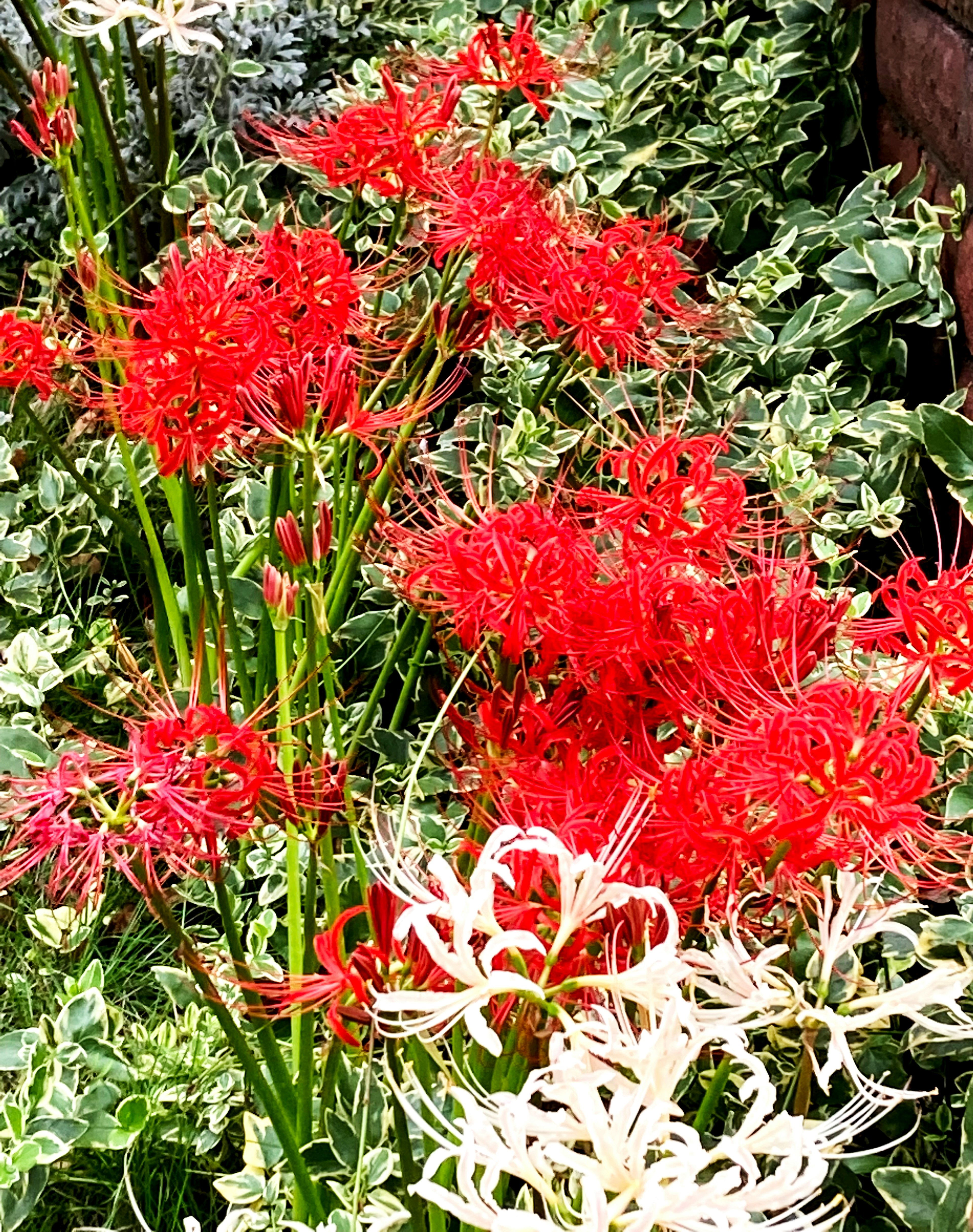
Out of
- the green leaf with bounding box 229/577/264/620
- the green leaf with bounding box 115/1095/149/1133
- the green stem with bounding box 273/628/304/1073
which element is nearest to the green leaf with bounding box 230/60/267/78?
the green leaf with bounding box 229/577/264/620

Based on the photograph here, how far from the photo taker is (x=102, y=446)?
4.67 ft

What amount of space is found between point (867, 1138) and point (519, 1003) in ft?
1.35

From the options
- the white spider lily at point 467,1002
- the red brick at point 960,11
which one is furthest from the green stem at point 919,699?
the red brick at point 960,11

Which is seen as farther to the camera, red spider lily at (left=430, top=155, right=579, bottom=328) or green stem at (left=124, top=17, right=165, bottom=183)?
green stem at (left=124, top=17, right=165, bottom=183)

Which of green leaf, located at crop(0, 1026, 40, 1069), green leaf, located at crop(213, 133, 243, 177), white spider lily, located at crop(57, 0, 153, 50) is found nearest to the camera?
green leaf, located at crop(0, 1026, 40, 1069)

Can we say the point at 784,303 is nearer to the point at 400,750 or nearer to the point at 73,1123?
the point at 400,750

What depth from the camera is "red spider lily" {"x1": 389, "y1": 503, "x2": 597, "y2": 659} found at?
2.08ft

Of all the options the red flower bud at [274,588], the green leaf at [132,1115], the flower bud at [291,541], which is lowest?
the green leaf at [132,1115]

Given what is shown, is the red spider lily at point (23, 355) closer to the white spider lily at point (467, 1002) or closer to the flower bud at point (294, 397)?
the flower bud at point (294, 397)

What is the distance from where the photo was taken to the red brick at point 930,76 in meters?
1.31

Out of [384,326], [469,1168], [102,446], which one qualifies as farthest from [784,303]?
[469,1168]

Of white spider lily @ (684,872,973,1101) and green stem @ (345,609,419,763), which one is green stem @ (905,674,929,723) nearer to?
white spider lily @ (684,872,973,1101)

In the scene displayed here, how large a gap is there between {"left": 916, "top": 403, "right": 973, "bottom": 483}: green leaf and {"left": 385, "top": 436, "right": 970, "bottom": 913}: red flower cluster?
0.43 m

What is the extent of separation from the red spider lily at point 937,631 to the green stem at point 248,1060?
1.13ft
